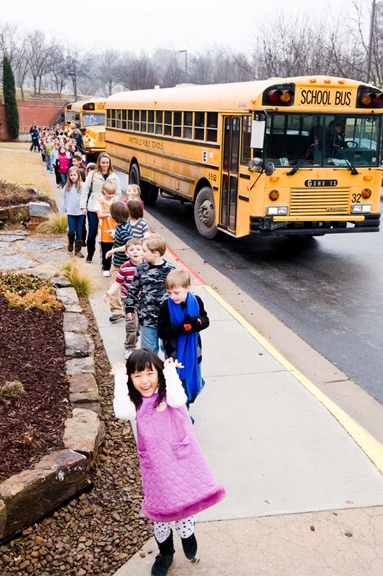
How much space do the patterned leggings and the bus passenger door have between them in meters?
7.83

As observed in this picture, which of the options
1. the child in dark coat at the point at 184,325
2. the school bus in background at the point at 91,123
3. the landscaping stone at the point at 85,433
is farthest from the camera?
the school bus in background at the point at 91,123

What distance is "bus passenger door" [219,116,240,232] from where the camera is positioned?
1062 centimetres

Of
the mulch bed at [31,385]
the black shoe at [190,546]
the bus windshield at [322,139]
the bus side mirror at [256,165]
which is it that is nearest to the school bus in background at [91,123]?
the bus windshield at [322,139]

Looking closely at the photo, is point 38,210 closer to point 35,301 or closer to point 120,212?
point 120,212

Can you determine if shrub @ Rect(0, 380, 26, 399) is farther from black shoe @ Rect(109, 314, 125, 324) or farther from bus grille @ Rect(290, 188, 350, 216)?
bus grille @ Rect(290, 188, 350, 216)

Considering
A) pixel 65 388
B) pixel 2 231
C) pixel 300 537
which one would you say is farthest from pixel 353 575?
pixel 2 231

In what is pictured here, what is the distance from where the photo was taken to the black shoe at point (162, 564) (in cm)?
319

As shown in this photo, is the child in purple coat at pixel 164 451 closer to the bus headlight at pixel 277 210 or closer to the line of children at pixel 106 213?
the line of children at pixel 106 213

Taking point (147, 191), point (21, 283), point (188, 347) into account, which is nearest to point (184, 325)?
point (188, 347)

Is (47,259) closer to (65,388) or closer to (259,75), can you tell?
(65,388)

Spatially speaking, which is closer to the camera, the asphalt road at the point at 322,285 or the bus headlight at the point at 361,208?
the asphalt road at the point at 322,285

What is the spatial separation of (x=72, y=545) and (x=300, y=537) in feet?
3.96

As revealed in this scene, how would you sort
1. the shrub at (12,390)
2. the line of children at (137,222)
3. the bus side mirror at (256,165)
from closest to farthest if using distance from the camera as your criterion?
the shrub at (12,390), the line of children at (137,222), the bus side mirror at (256,165)

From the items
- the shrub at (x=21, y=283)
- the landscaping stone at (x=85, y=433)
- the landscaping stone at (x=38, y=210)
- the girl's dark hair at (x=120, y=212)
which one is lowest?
the landscaping stone at (x=85, y=433)
